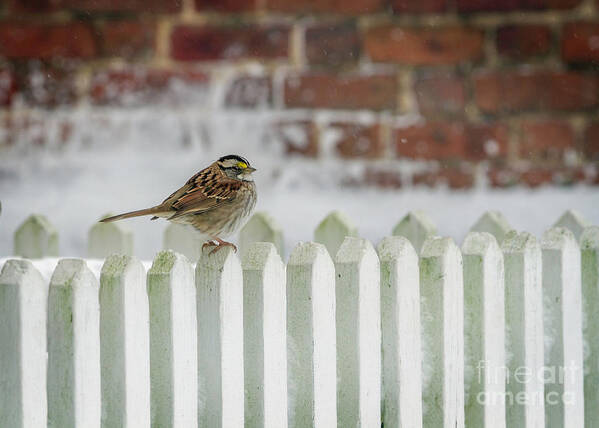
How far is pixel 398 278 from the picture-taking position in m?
2.30

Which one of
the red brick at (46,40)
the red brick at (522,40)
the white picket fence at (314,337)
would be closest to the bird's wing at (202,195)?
the white picket fence at (314,337)

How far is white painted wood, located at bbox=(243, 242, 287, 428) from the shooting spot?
2.06m

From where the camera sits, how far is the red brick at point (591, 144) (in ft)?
11.8

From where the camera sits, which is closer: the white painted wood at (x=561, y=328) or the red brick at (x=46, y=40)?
the white painted wood at (x=561, y=328)

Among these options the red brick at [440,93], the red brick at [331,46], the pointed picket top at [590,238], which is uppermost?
the red brick at [331,46]

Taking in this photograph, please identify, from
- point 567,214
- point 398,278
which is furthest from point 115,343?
point 567,214

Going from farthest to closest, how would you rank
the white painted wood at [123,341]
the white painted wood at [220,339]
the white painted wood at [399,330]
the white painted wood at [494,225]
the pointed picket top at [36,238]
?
the pointed picket top at [36,238] < the white painted wood at [494,225] < the white painted wood at [399,330] < the white painted wood at [220,339] < the white painted wood at [123,341]

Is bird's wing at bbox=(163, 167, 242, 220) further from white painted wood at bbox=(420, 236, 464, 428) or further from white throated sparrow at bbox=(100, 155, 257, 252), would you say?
white painted wood at bbox=(420, 236, 464, 428)

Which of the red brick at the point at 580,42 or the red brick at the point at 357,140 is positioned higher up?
the red brick at the point at 580,42

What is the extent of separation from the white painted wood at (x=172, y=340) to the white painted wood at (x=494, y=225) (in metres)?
1.37

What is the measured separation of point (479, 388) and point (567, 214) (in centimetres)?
84

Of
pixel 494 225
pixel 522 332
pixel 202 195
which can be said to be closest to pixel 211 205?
pixel 202 195

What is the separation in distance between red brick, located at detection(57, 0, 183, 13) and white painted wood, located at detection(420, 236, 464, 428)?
1606mm

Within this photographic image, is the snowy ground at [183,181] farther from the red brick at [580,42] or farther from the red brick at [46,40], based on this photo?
the red brick at [580,42]
